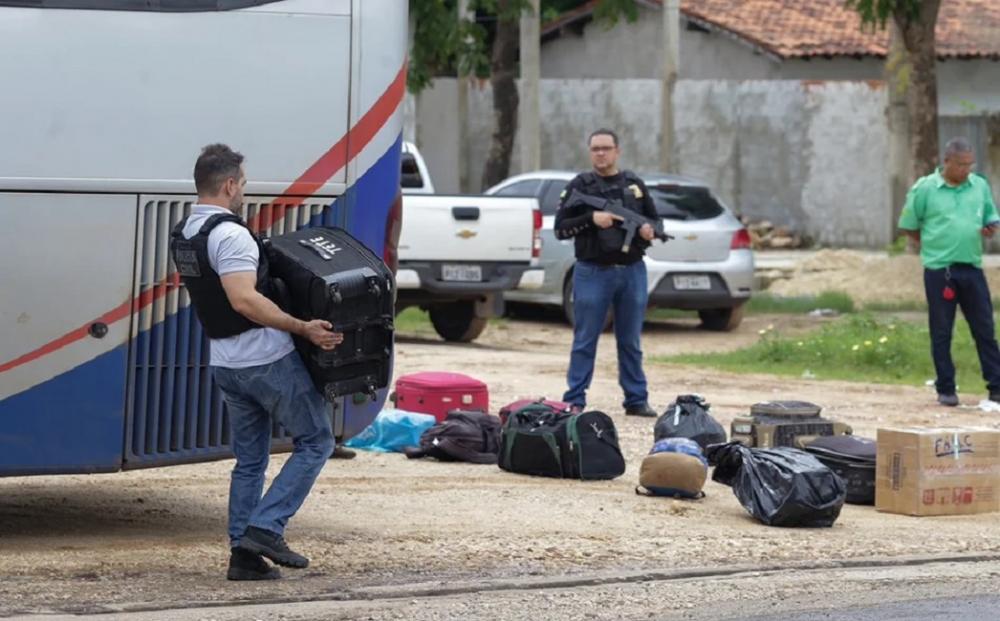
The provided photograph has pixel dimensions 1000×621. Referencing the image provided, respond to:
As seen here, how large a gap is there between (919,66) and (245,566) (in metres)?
18.9

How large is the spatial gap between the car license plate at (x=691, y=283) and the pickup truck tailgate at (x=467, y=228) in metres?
2.32

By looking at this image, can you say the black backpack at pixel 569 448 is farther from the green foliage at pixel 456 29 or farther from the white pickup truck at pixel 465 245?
the green foliage at pixel 456 29

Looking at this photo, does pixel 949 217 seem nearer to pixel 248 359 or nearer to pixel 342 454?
pixel 342 454

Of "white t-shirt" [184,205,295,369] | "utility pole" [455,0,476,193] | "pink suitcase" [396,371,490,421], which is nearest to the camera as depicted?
"white t-shirt" [184,205,295,369]

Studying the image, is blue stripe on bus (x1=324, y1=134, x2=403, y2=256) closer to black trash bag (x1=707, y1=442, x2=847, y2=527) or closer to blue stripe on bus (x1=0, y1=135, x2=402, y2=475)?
blue stripe on bus (x1=0, y1=135, x2=402, y2=475)

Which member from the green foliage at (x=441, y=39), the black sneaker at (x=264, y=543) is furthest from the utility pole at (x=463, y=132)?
the black sneaker at (x=264, y=543)

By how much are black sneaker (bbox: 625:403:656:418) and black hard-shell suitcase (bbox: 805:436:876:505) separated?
3.29m

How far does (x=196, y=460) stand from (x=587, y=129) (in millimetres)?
28212

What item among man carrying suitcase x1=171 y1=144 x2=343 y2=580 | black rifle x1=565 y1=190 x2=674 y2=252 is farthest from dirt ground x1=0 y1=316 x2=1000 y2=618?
black rifle x1=565 y1=190 x2=674 y2=252

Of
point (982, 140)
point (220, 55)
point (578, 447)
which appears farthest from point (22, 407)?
point (982, 140)

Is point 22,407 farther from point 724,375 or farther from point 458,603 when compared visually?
point 724,375

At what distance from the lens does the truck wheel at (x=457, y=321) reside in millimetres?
20547

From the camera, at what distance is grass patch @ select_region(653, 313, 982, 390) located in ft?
58.0

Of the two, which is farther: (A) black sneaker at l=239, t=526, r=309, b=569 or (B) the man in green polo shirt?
(B) the man in green polo shirt
